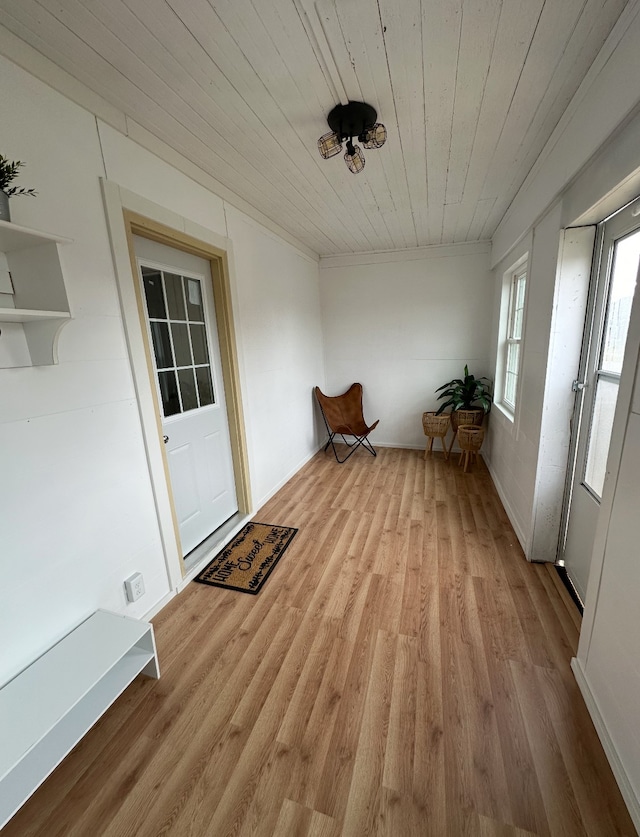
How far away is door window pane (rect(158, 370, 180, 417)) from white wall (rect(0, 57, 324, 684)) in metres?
0.36

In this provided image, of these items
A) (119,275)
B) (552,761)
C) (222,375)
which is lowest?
(552,761)

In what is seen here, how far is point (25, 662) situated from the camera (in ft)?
4.03

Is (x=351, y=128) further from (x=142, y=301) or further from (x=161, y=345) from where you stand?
(x=161, y=345)

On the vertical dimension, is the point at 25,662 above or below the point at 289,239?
below

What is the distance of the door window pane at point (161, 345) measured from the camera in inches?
77.2

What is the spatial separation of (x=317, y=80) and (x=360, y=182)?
95cm

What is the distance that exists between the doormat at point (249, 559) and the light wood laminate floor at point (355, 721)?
0.28ft

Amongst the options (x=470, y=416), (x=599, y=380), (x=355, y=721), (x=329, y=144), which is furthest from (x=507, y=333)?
(x=355, y=721)

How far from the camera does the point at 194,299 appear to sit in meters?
2.26

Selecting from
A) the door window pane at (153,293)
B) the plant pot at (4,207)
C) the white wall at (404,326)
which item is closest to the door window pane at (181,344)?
the door window pane at (153,293)

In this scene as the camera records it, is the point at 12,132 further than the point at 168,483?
No

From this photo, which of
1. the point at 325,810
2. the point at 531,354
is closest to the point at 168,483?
the point at 325,810

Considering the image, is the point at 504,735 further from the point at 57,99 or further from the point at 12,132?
the point at 57,99

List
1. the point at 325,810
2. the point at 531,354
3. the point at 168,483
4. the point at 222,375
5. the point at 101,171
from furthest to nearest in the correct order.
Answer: the point at 222,375
the point at 531,354
the point at 168,483
the point at 101,171
the point at 325,810
